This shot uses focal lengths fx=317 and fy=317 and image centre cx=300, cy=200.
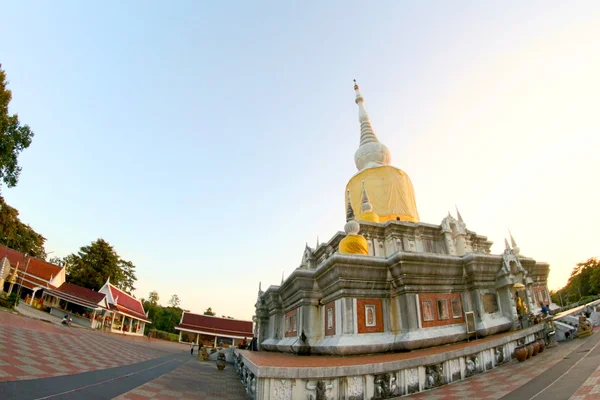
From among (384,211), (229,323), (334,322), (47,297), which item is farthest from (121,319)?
(334,322)

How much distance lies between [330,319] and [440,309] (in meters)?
4.46

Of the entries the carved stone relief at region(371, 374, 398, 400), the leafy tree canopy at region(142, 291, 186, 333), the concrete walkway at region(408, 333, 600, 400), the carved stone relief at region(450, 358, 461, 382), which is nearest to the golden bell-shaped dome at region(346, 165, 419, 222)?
the concrete walkway at region(408, 333, 600, 400)

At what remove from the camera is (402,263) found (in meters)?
12.1

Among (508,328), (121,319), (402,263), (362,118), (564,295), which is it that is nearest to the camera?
(402,263)

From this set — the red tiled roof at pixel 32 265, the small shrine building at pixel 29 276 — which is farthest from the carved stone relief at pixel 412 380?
the red tiled roof at pixel 32 265

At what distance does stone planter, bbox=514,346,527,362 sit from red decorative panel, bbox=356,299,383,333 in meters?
4.34

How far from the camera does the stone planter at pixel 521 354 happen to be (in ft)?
32.2

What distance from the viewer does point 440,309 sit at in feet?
42.1

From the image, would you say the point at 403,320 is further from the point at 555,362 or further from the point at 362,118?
the point at 362,118

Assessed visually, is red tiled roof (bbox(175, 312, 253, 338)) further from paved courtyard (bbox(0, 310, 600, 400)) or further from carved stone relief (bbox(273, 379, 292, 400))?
carved stone relief (bbox(273, 379, 292, 400))

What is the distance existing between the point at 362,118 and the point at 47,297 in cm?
4433

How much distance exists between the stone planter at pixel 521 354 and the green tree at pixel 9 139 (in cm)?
2599

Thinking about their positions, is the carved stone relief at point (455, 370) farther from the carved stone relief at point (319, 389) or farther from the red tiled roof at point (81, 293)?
the red tiled roof at point (81, 293)

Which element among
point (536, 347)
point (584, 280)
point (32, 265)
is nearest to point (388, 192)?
point (536, 347)
